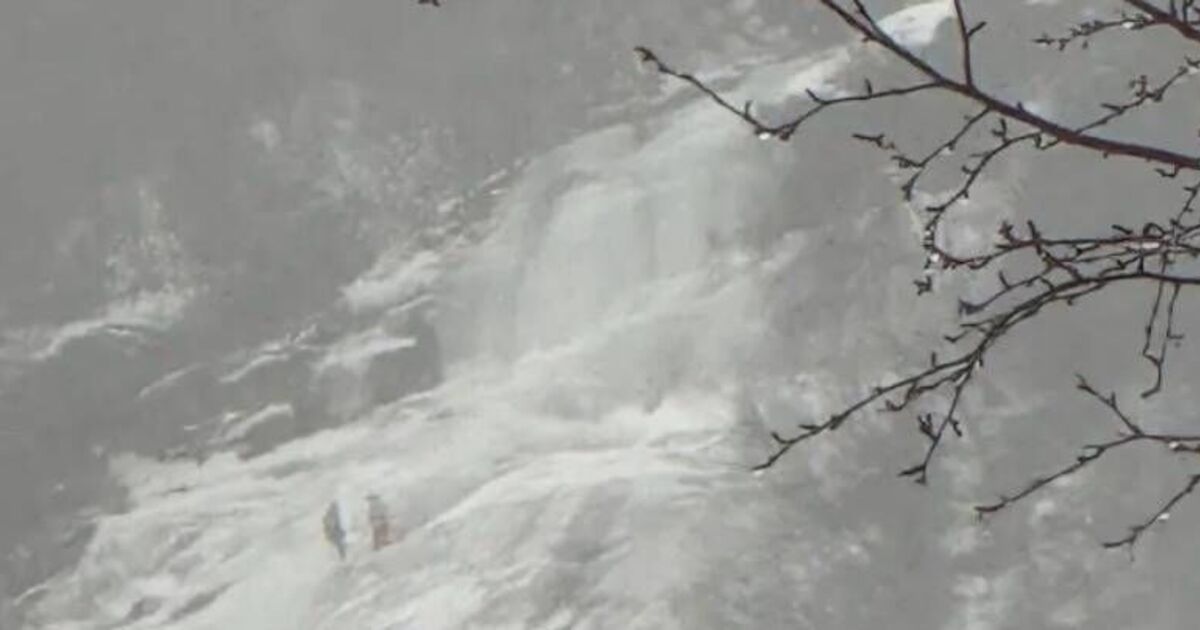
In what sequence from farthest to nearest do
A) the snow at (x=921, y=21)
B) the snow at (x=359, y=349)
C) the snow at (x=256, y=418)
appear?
the snow at (x=359, y=349) < the snow at (x=256, y=418) < the snow at (x=921, y=21)

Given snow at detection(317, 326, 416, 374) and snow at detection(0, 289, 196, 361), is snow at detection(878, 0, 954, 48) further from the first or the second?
snow at detection(0, 289, 196, 361)

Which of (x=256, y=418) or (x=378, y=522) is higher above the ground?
(x=256, y=418)

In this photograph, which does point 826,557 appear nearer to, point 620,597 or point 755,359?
point 620,597

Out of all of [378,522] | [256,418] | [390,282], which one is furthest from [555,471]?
[390,282]

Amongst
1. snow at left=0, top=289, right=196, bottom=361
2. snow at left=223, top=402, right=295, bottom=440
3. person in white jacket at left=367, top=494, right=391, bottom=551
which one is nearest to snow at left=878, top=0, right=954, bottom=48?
person in white jacket at left=367, top=494, right=391, bottom=551

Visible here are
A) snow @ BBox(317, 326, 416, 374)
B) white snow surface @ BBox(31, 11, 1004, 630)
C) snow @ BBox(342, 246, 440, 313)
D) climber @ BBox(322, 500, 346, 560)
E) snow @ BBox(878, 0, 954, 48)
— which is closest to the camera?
white snow surface @ BBox(31, 11, 1004, 630)

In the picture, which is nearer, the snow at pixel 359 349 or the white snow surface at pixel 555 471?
the white snow surface at pixel 555 471

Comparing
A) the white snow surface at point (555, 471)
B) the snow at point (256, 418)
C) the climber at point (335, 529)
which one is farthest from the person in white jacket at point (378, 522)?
the snow at point (256, 418)

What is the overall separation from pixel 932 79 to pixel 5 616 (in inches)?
725

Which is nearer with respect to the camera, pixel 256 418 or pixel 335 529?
pixel 335 529

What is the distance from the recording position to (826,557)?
1591 centimetres

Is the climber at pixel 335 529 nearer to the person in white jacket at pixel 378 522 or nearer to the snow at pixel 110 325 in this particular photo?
the person in white jacket at pixel 378 522

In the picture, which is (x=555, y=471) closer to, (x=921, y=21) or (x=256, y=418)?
(x=256, y=418)

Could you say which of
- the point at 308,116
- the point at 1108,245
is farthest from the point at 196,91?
the point at 1108,245
